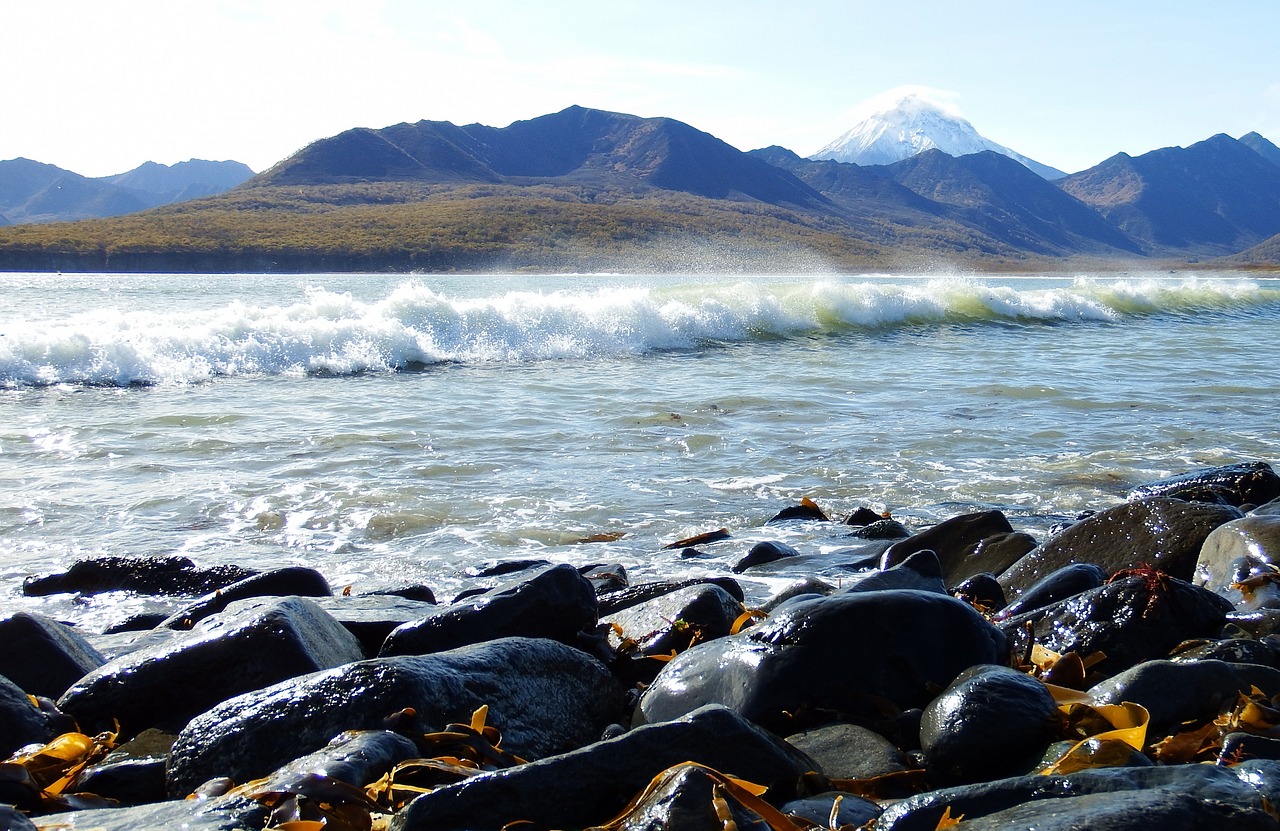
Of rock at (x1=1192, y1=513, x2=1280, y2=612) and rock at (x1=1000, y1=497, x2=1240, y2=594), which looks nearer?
rock at (x1=1192, y1=513, x2=1280, y2=612)

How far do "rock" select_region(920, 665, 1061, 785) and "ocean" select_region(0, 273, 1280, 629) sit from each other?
8.87 feet

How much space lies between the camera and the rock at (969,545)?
20.5 feet

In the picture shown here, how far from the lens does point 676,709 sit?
3684 millimetres

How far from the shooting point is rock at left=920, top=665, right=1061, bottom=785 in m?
3.11

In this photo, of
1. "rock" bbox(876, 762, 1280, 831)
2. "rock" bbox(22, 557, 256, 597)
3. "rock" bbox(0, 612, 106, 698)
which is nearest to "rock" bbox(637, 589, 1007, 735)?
"rock" bbox(876, 762, 1280, 831)

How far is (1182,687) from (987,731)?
2.57 ft

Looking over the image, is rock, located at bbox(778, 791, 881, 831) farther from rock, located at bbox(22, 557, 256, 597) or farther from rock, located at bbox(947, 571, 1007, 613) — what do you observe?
rock, located at bbox(22, 557, 256, 597)

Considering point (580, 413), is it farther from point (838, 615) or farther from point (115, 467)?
point (838, 615)

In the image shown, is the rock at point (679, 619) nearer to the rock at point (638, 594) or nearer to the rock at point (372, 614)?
the rock at point (638, 594)

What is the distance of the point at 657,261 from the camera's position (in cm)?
8812

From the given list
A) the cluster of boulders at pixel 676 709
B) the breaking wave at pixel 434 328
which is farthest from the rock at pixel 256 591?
the breaking wave at pixel 434 328

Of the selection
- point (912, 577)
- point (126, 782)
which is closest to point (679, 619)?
point (912, 577)

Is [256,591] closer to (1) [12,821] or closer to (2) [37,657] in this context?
(2) [37,657]

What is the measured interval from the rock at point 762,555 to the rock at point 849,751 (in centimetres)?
310
